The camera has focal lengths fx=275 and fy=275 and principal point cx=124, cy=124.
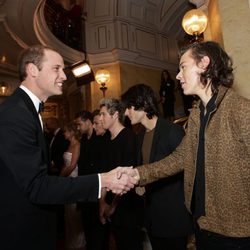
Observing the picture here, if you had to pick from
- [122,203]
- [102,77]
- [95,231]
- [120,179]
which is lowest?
[95,231]

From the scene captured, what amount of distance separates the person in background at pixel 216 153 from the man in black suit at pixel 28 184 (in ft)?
2.10

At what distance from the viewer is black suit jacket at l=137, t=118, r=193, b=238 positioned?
2238 millimetres

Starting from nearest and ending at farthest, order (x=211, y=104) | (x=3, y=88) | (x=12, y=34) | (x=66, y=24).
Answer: (x=211, y=104) < (x=12, y=34) < (x=66, y=24) < (x=3, y=88)

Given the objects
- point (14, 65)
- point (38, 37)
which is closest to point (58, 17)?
point (14, 65)

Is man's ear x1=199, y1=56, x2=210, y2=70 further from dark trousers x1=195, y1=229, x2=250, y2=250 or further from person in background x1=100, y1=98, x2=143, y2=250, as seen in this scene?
person in background x1=100, y1=98, x2=143, y2=250

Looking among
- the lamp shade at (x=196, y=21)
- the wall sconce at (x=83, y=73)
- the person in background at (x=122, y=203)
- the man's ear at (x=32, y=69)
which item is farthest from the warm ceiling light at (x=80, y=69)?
the man's ear at (x=32, y=69)

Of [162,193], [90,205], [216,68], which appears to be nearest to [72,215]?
[90,205]

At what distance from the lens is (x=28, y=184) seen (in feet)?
5.16

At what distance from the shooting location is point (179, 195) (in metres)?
2.34

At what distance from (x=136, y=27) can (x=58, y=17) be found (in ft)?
9.37

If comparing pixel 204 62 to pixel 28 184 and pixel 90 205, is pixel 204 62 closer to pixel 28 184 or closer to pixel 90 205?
pixel 28 184

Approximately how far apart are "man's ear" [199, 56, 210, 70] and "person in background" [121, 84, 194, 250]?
2.37ft

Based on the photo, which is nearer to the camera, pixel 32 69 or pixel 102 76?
pixel 32 69

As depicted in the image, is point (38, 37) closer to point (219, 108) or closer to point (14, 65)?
point (14, 65)
